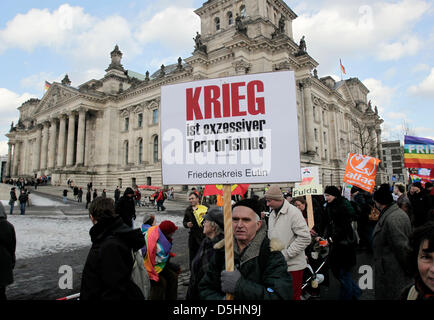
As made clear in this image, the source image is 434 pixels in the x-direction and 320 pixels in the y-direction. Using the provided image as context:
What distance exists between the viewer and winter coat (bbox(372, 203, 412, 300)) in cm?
336

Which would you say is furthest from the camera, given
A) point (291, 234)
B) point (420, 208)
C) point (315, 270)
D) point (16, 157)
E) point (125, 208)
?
point (16, 157)

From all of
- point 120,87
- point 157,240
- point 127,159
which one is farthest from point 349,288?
point 120,87

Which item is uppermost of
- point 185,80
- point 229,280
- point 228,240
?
point 185,80

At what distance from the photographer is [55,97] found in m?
49.6

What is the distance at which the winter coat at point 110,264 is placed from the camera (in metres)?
2.30

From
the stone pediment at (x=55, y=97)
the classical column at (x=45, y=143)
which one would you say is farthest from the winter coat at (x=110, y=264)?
the classical column at (x=45, y=143)

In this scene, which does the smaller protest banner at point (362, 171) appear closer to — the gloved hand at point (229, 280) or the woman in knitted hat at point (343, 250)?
the woman in knitted hat at point (343, 250)

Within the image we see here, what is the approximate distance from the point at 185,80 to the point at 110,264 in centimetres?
3493

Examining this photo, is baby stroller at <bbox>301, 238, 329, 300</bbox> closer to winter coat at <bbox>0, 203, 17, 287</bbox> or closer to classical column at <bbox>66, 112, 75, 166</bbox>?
winter coat at <bbox>0, 203, 17, 287</bbox>

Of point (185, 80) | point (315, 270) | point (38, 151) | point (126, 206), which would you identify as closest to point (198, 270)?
point (315, 270)

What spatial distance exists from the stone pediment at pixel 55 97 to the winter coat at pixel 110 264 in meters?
48.6

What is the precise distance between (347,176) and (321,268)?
413cm

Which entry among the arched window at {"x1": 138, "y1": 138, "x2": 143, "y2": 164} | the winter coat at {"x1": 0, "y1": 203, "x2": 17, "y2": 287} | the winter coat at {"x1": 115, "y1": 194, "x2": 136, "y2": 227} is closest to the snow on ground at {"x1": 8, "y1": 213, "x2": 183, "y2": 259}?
the winter coat at {"x1": 115, "y1": 194, "x2": 136, "y2": 227}

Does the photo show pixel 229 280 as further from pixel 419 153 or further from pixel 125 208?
pixel 419 153
